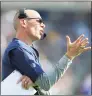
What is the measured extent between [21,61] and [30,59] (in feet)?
0.14

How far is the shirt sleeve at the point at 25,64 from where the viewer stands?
120cm

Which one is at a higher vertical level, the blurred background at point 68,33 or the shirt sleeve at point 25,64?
the shirt sleeve at point 25,64

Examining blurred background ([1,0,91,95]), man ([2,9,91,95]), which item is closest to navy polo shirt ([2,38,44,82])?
man ([2,9,91,95])

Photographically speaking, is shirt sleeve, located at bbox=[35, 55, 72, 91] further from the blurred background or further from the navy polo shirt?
the blurred background

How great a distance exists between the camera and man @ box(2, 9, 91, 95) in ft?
3.95

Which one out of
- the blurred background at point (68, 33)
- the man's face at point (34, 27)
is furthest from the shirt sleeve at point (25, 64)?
the blurred background at point (68, 33)

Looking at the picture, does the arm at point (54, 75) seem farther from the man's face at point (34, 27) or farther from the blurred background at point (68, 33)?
the blurred background at point (68, 33)

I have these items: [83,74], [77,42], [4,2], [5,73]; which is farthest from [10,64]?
[83,74]

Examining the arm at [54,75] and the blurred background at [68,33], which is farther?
the blurred background at [68,33]

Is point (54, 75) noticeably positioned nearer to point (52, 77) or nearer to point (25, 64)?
point (52, 77)

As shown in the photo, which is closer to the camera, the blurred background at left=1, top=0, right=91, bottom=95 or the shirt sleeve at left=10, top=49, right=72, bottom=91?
the shirt sleeve at left=10, top=49, right=72, bottom=91

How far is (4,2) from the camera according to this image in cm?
217

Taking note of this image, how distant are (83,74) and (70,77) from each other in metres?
0.17

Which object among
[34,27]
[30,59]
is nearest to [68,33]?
[34,27]
